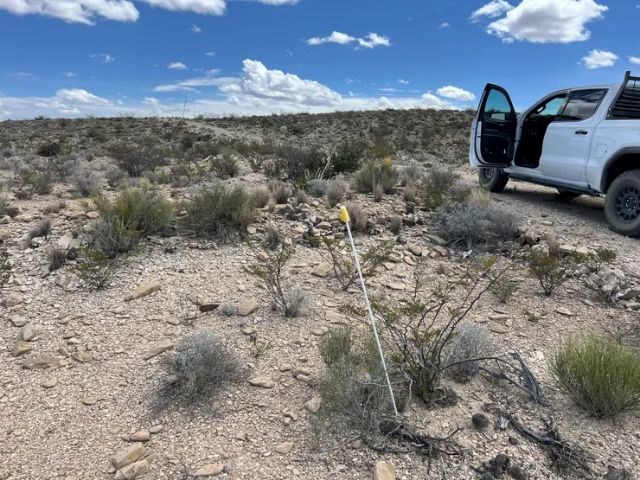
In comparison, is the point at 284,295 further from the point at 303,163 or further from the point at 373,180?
the point at 303,163

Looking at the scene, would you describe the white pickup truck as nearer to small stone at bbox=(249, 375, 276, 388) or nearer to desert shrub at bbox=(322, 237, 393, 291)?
desert shrub at bbox=(322, 237, 393, 291)

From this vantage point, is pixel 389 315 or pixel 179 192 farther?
pixel 179 192

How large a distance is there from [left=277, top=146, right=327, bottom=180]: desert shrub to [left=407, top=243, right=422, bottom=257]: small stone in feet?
12.5

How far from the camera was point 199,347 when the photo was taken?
11.0 ft

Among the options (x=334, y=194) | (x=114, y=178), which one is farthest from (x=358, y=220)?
(x=114, y=178)

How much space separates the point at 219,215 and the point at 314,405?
355 cm

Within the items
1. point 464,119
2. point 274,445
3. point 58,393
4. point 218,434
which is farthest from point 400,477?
point 464,119

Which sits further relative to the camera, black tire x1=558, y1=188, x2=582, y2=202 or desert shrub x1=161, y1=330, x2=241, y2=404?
black tire x1=558, y1=188, x2=582, y2=202

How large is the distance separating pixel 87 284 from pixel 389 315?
10.2ft

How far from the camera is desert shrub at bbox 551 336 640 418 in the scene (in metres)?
2.90

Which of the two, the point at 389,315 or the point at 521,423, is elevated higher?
the point at 389,315

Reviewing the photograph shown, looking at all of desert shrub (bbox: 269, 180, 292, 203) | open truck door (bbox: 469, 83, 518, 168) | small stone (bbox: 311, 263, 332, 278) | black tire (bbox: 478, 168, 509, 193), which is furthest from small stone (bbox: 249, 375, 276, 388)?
black tire (bbox: 478, 168, 509, 193)

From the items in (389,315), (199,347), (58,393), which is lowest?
(58,393)

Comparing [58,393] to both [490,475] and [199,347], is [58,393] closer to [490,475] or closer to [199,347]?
[199,347]
